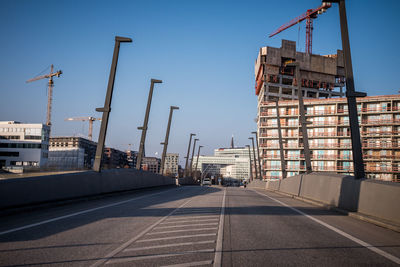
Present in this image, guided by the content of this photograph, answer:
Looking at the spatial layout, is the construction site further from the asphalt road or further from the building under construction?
the asphalt road

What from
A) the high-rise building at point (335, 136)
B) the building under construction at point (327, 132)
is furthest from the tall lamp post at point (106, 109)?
the high-rise building at point (335, 136)

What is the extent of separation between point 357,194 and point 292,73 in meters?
109

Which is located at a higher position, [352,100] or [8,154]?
[352,100]

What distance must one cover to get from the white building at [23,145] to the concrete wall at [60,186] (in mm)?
93148

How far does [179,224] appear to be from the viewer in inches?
358

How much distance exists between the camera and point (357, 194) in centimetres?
1216

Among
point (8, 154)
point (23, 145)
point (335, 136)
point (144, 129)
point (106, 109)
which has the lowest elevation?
point (8, 154)

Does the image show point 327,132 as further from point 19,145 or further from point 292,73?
point 19,145

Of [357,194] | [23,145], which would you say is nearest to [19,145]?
[23,145]

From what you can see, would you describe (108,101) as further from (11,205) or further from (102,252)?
(102,252)

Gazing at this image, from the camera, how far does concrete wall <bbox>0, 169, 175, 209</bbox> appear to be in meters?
10.8

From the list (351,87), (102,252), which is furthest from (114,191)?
(102,252)

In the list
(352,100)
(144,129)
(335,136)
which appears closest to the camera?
(352,100)

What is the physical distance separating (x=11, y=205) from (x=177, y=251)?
7009 mm
